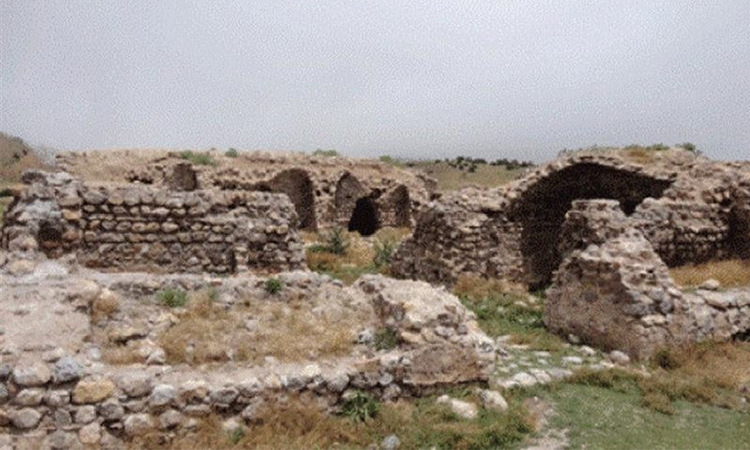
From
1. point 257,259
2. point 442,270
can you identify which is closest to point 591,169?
point 442,270

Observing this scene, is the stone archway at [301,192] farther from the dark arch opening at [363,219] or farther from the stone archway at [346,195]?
the dark arch opening at [363,219]

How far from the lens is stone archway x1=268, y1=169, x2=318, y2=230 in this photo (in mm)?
23250

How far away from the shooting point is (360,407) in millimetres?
6117

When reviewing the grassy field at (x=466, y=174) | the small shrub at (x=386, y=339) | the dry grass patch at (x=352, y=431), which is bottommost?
the grassy field at (x=466, y=174)

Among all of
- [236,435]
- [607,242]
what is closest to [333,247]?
[607,242]

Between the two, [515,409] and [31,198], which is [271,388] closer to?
[515,409]

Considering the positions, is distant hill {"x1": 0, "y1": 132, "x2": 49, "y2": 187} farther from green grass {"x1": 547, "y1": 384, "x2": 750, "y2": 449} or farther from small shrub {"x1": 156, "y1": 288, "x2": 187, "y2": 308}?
green grass {"x1": 547, "y1": 384, "x2": 750, "y2": 449}

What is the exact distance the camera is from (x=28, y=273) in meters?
7.68

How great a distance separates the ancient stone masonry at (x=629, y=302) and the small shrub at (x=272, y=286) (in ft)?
18.1

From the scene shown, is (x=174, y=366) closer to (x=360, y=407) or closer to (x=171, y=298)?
(x=171, y=298)

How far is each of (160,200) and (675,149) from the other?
1561 centimetres

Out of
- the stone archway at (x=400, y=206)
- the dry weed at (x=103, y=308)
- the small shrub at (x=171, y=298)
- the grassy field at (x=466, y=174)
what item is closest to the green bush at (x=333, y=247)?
the stone archway at (x=400, y=206)

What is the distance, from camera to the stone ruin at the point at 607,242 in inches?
361

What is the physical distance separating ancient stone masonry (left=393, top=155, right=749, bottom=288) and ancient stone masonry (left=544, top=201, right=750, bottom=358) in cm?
220
